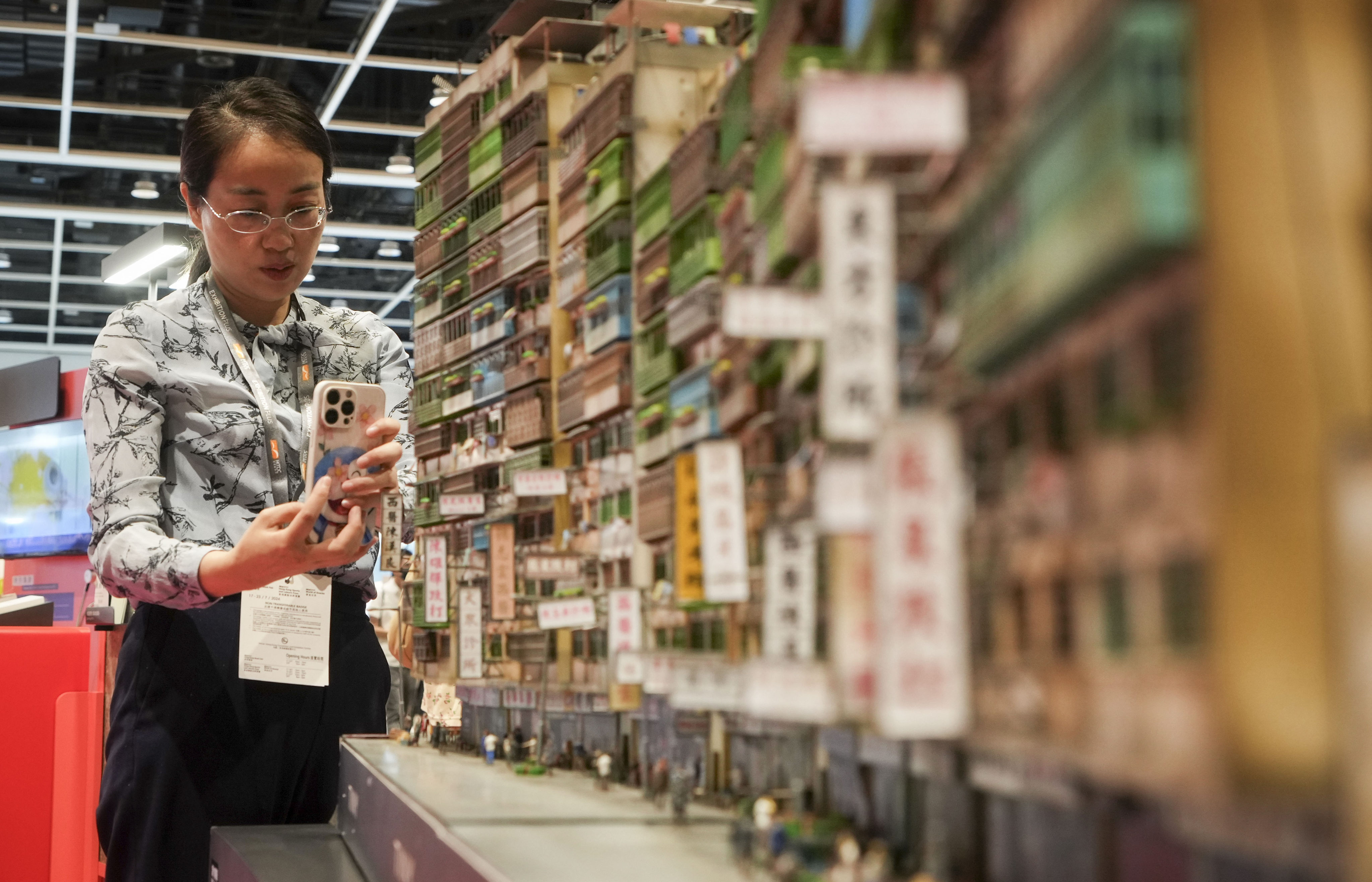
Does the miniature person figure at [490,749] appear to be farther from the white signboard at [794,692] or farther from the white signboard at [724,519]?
the white signboard at [794,692]

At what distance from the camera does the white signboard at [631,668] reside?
1.74 m

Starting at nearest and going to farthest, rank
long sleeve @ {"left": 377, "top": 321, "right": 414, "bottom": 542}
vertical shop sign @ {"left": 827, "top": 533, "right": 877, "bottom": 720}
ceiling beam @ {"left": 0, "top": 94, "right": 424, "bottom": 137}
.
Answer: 1. vertical shop sign @ {"left": 827, "top": 533, "right": 877, "bottom": 720}
2. long sleeve @ {"left": 377, "top": 321, "right": 414, "bottom": 542}
3. ceiling beam @ {"left": 0, "top": 94, "right": 424, "bottom": 137}

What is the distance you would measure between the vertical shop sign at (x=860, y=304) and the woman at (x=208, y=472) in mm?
1446

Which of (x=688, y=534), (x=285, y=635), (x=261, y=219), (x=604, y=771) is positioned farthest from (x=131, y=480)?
(x=688, y=534)

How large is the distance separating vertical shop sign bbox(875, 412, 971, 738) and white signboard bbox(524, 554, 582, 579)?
1285 mm

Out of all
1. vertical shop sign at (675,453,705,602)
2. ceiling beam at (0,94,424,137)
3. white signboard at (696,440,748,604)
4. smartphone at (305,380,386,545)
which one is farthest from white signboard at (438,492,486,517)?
ceiling beam at (0,94,424,137)

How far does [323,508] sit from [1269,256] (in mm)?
1797

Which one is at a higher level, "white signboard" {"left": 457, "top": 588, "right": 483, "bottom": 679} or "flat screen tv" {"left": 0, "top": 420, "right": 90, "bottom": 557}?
"flat screen tv" {"left": 0, "top": 420, "right": 90, "bottom": 557}

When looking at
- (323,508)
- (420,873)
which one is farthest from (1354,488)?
(323,508)

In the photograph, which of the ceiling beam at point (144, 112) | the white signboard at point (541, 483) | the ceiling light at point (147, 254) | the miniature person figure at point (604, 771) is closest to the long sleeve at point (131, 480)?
the white signboard at point (541, 483)

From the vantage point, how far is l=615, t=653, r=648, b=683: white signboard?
5.71 feet

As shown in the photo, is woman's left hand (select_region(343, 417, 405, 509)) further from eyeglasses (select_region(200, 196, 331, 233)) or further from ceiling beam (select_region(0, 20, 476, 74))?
ceiling beam (select_region(0, 20, 476, 74))

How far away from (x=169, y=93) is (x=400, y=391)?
22.3 ft

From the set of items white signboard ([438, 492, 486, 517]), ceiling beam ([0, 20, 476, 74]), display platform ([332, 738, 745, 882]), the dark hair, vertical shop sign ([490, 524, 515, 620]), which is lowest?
display platform ([332, 738, 745, 882])
